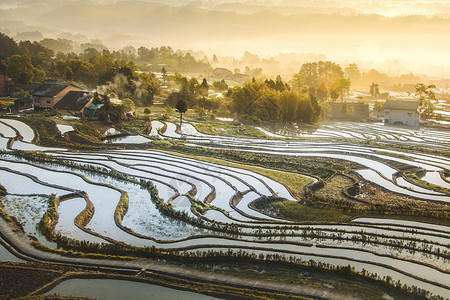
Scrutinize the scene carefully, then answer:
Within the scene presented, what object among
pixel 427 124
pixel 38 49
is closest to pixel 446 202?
pixel 427 124

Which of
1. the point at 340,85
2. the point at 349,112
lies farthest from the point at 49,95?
the point at 340,85

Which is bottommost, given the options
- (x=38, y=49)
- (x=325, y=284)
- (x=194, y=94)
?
(x=325, y=284)

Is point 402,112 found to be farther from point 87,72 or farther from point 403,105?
point 87,72

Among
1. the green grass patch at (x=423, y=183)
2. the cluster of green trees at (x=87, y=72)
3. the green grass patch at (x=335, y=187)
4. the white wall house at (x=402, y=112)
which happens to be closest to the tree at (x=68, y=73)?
the cluster of green trees at (x=87, y=72)

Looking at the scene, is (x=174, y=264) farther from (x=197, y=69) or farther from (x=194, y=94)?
(x=197, y=69)

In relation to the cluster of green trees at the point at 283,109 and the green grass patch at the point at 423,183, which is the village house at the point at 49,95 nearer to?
the cluster of green trees at the point at 283,109

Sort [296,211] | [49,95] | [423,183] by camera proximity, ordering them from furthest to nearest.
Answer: [49,95], [423,183], [296,211]
